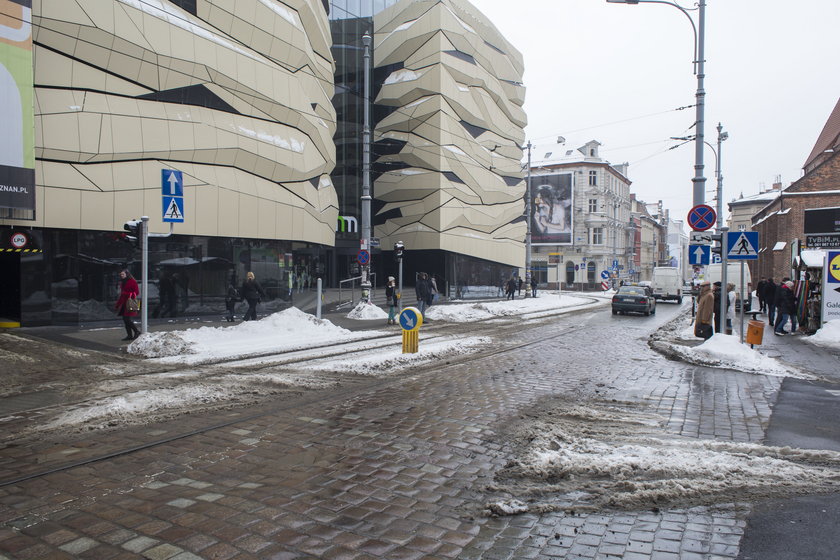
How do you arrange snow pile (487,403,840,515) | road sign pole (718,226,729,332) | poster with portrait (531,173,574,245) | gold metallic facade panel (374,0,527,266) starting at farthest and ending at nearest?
1. poster with portrait (531,173,574,245)
2. gold metallic facade panel (374,0,527,266)
3. road sign pole (718,226,729,332)
4. snow pile (487,403,840,515)

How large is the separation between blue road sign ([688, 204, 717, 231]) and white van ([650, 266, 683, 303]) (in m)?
30.0

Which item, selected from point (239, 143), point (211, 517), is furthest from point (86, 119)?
point (211, 517)

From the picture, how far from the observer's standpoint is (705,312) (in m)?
13.5

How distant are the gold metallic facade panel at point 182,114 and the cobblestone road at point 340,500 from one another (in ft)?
42.2

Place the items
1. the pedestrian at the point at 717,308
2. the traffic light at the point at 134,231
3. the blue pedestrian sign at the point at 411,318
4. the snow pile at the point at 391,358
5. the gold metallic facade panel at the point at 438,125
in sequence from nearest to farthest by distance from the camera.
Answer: the snow pile at the point at 391,358 → the blue pedestrian sign at the point at 411,318 → the traffic light at the point at 134,231 → the pedestrian at the point at 717,308 → the gold metallic facade panel at the point at 438,125

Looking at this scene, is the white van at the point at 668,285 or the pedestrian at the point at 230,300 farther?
the white van at the point at 668,285

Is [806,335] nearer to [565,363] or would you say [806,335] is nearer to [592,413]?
[565,363]

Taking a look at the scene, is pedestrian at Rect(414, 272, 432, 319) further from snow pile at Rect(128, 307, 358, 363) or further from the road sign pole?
the road sign pole

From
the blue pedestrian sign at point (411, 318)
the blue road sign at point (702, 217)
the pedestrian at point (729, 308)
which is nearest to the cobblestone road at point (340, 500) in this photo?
the blue pedestrian sign at point (411, 318)

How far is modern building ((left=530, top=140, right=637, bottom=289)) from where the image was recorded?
70250mm

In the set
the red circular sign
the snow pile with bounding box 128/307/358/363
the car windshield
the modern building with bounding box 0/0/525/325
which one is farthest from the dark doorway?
the car windshield

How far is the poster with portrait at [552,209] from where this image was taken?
69.5 metres

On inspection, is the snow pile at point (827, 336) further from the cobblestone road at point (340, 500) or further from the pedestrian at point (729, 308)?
the cobblestone road at point (340, 500)

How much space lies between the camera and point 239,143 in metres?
20.0
